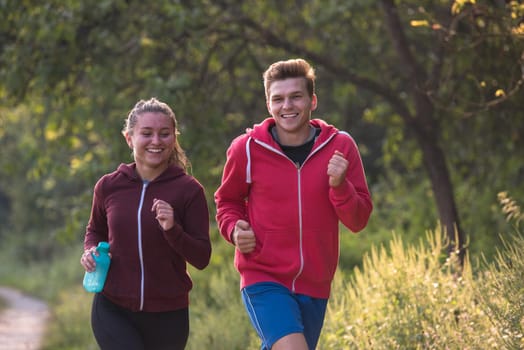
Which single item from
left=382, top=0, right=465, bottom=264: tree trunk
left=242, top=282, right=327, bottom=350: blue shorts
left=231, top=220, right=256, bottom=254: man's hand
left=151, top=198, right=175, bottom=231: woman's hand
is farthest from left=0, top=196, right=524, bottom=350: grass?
left=382, top=0, right=465, bottom=264: tree trunk

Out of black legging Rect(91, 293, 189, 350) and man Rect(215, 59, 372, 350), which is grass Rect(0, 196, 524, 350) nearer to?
man Rect(215, 59, 372, 350)

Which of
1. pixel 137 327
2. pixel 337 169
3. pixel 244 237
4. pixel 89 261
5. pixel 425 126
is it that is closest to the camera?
pixel 337 169

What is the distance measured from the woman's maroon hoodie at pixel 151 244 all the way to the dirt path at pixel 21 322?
6.38m

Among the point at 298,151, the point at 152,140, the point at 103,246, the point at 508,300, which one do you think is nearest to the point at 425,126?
the point at 508,300

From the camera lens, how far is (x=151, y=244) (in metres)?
4.52

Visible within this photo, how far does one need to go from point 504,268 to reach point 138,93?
18.1 feet

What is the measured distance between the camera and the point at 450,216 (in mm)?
8875

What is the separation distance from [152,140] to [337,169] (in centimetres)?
99

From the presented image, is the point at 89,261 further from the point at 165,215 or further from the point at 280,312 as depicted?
the point at 280,312

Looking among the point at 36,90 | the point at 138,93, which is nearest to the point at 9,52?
the point at 36,90

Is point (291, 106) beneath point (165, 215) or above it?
above

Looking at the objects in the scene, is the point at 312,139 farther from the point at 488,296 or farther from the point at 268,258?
the point at 488,296

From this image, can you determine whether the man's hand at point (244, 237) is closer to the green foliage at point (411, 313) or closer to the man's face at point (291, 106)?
the man's face at point (291, 106)

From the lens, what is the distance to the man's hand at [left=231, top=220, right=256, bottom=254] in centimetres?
434
